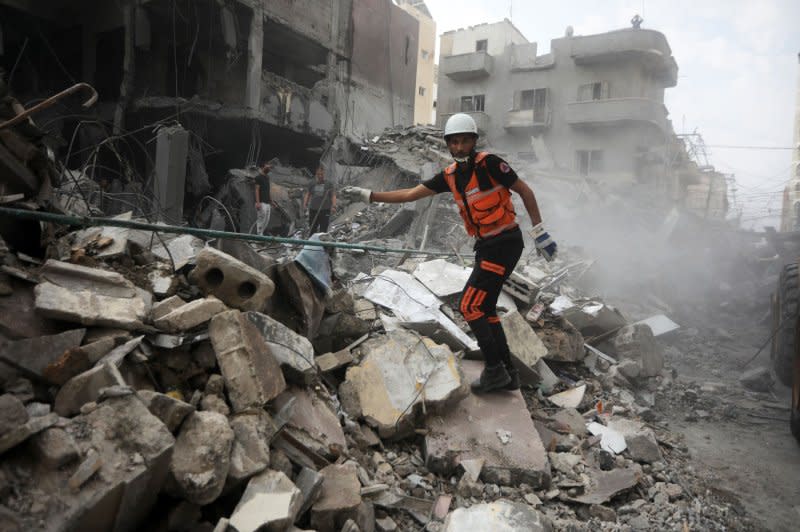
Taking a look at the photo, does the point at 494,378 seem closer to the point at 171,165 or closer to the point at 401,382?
the point at 401,382

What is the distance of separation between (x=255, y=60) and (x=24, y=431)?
1375cm

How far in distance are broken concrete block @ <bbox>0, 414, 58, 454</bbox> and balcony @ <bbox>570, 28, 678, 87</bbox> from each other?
28063mm

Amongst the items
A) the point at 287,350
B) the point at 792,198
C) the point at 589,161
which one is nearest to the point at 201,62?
the point at 287,350

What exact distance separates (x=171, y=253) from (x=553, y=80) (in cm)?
2776

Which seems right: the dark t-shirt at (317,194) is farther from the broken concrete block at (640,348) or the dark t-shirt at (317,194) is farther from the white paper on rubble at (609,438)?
the white paper on rubble at (609,438)

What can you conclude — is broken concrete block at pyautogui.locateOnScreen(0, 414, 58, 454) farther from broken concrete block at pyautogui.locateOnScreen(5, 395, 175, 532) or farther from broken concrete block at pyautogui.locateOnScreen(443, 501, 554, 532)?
broken concrete block at pyautogui.locateOnScreen(443, 501, 554, 532)

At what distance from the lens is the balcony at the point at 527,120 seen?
87.6 ft

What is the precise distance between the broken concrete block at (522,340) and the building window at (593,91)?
25.0m

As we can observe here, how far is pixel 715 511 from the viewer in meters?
2.84

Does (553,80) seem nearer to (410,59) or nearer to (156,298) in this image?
(410,59)

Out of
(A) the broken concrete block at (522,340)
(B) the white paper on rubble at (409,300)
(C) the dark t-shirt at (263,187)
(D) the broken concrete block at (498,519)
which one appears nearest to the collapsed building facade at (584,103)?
(C) the dark t-shirt at (263,187)

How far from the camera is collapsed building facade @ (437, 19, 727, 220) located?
24.4 m

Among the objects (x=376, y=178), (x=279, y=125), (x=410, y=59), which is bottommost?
(x=376, y=178)

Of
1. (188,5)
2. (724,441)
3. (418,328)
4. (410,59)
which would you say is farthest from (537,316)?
(410,59)
